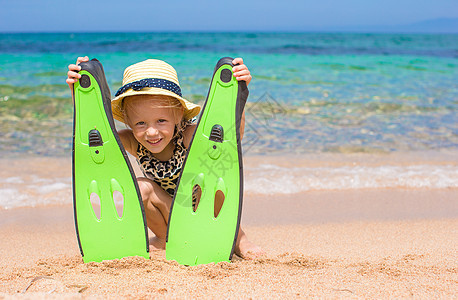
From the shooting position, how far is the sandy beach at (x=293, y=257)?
1.50 metres

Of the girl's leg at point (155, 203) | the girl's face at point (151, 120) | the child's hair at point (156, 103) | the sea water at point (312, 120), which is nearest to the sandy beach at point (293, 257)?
the girl's leg at point (155, 203)

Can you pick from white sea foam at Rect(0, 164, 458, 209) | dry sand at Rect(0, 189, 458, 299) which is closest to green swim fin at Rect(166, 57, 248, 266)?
dry sand at Rect(0, 189, 458, 299)

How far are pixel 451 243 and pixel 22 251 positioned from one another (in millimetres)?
2013

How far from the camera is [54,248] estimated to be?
2.24 m

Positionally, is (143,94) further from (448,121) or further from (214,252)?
(448,121)

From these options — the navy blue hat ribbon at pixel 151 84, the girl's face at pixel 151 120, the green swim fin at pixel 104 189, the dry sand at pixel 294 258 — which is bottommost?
the dry sand at pixel 294 258

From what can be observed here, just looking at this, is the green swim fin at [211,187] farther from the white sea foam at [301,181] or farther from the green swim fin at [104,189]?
the white sea foam at [301,181]

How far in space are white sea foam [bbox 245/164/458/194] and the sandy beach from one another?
77 millimetres

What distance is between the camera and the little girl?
188 centimetres

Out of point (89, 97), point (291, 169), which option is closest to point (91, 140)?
point (89, 97)

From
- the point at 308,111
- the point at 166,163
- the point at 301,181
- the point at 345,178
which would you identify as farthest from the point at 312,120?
the point at 166,163

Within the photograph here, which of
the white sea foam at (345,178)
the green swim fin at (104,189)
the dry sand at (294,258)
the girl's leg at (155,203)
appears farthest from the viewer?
the white sea foam at (345,178)

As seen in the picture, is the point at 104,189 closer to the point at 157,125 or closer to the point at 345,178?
the point at 157,125

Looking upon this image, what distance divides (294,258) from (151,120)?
2.69 ft
